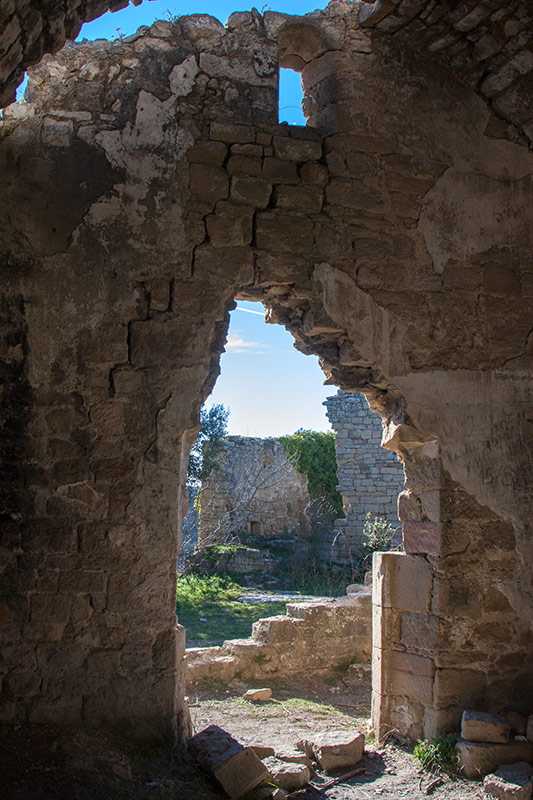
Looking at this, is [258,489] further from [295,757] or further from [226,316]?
[226,316]

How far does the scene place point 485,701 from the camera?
12.6 ft

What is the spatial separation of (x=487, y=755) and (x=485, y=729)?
129 mm

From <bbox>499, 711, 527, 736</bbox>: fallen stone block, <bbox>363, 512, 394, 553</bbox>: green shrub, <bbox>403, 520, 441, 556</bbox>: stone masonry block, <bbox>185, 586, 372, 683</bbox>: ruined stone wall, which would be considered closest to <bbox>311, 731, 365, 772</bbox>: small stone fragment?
<bbox>499, 711, 527, 736</bbox>: fallen stone block

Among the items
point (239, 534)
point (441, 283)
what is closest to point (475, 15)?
point (441, 283)

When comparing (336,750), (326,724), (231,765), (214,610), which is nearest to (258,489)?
(214,610)

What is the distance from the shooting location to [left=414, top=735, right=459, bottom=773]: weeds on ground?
367cm

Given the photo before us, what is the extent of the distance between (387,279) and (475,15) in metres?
1.78

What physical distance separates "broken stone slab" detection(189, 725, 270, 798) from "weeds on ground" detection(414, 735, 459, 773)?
39.0 inches

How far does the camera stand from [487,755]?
355cm

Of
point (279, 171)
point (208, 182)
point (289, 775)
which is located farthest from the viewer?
point (279, 171)

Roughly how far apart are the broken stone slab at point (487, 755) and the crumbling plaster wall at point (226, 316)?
26 cm

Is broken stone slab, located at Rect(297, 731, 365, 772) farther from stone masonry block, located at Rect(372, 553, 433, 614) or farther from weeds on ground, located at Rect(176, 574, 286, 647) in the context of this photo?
weeds on ground, located at Rect(176, 574, 286, 647)

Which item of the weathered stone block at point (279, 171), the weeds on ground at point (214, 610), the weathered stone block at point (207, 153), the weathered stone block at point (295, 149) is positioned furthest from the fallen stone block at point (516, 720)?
the weeds on ground at point (214, 610)

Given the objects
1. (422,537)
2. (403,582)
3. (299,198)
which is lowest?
(403,582)
